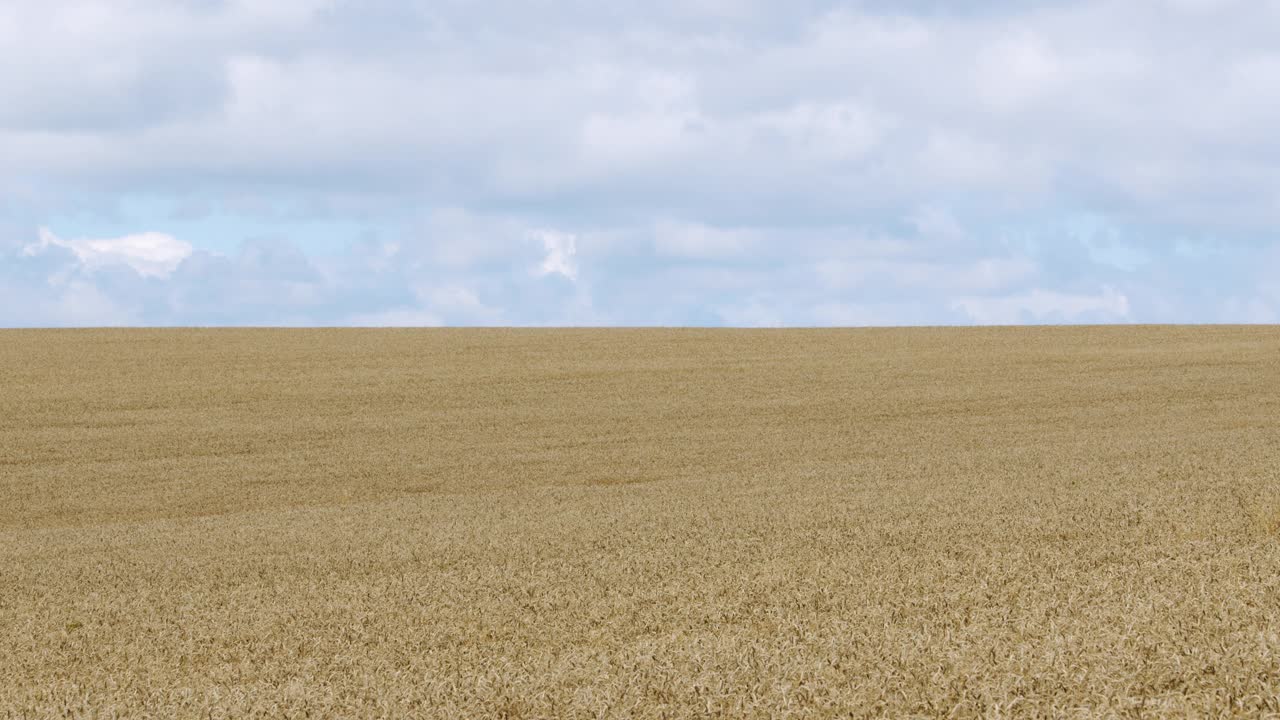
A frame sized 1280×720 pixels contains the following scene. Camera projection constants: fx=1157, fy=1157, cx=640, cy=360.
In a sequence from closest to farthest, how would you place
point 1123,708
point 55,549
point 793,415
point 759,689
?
point 1123,708 < point 759,689 < point 55,549 < point 793,415

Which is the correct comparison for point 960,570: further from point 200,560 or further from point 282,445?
point 282,445

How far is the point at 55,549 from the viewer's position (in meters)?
9.45

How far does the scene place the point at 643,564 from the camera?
5.92 m

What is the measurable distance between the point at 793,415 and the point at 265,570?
603 inches

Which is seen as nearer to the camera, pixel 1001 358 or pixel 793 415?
pixel 793 415

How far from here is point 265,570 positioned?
7195mm

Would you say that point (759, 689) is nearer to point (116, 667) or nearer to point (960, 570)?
point (960, 570)

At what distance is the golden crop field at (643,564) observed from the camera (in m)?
2.84

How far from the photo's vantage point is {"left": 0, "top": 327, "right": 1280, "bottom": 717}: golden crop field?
112 inches

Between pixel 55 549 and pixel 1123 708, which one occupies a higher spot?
pixel 1123 708

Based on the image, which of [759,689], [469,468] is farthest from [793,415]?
[759,689]

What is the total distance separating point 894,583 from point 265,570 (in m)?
4.20

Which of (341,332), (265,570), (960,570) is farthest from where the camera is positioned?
Result: (341,332)

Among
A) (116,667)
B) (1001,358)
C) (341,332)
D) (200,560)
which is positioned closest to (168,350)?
(341,332)
